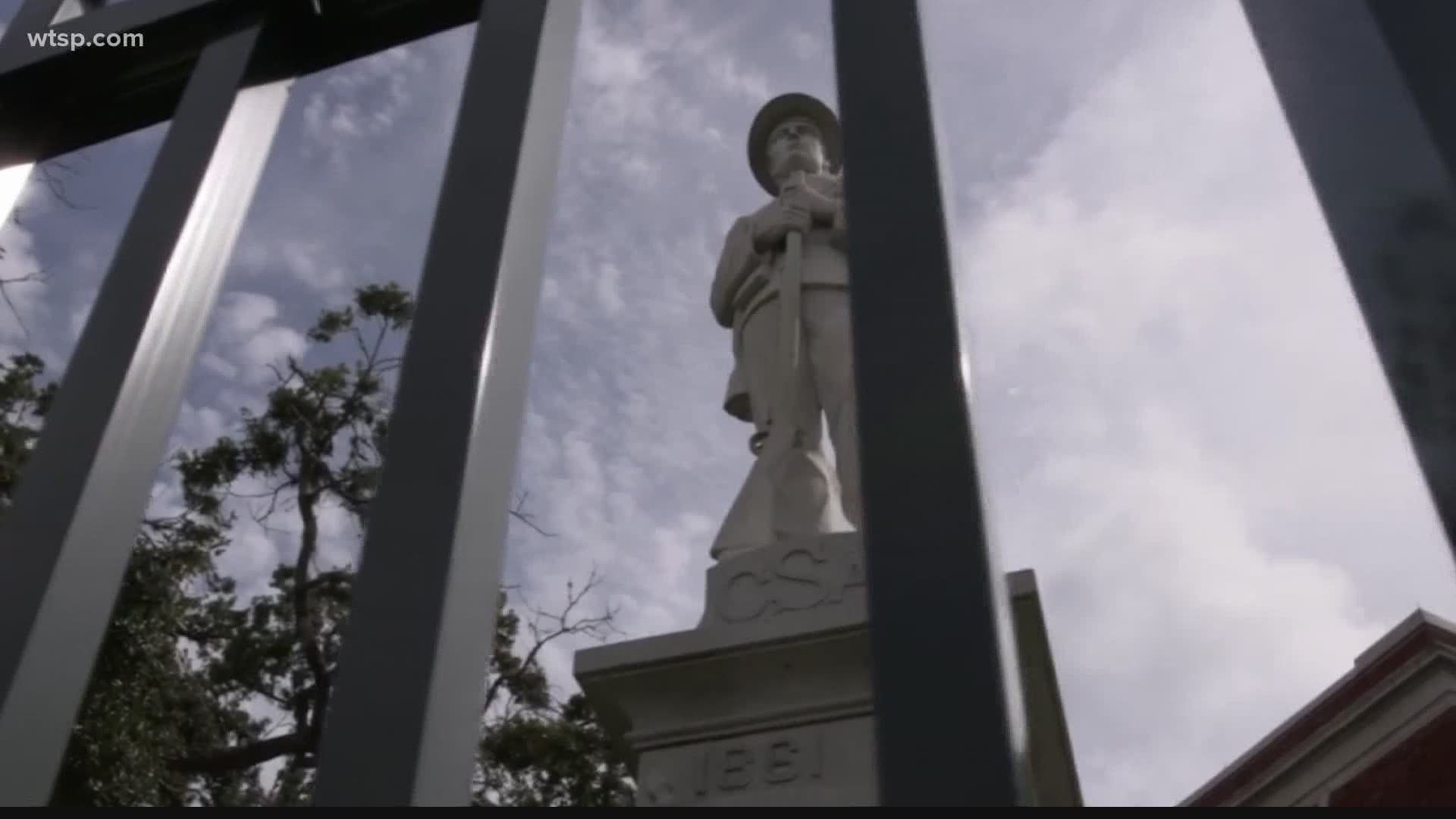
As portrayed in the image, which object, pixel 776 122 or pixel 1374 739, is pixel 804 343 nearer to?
pixel 776 122

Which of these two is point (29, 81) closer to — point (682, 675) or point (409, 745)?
point (409, 745)

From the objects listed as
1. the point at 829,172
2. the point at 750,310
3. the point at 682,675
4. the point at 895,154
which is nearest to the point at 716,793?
the point at 682,675

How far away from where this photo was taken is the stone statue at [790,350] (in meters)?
3.62

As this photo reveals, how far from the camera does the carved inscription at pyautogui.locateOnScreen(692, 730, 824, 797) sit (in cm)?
271

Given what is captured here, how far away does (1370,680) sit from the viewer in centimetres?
662

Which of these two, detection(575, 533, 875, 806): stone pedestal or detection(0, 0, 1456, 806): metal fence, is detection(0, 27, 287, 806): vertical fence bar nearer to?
detection(0, 0, 1456, 806): metal fence

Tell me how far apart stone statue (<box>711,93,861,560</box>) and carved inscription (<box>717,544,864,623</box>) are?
0.76 feet

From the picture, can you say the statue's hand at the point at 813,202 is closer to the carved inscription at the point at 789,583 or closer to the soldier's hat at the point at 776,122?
the soldier's hat at the point at 776,122

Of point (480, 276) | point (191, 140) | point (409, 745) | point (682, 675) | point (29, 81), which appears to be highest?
point (682, 675)

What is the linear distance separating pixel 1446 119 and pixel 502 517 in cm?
43

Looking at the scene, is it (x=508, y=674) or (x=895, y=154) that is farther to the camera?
(x=508, y=674)

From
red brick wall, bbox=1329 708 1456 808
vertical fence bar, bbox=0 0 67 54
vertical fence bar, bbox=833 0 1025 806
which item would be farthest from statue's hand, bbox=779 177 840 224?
red brick wall, bbox=1329 708 1456 808

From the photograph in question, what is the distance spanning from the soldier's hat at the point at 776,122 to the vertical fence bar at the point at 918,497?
4310 millimetres

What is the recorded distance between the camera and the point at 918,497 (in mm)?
470
